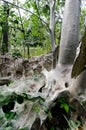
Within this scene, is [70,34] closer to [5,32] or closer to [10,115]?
[10,115]

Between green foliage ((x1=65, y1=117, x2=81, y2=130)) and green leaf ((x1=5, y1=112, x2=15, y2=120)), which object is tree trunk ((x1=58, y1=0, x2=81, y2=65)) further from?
green leaf ((x1=5, y1=112, x2=15, y2=120))

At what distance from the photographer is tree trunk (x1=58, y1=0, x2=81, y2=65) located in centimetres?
240

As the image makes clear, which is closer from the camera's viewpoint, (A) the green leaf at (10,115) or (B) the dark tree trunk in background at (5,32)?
(A) the green leaf at (10,115)

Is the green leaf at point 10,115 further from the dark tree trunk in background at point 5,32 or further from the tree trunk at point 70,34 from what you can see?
the dark tree trunk in background at point 5,32

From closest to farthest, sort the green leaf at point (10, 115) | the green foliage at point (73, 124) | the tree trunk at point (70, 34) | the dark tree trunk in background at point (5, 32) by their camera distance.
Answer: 1. the green leaf at point (10, 115)
2. the green foliage at point (73, 124)
3. the tree trunk at point (70, 34)
4. the dark tree trunk in background at point (5, 32)

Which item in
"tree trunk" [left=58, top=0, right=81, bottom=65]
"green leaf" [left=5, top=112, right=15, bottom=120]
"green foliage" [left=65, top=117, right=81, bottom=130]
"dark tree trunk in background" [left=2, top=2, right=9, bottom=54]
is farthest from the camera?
"dark tree trunk in background" [left=2, top=2, right=9, bottom=54]

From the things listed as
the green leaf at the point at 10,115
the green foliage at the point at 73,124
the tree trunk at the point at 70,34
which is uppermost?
the tree trunk at the point at 70,34

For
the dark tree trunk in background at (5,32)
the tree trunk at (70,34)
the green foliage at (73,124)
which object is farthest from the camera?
the dark tree trunk in background at (5,32)

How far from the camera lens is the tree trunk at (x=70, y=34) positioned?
240 cm

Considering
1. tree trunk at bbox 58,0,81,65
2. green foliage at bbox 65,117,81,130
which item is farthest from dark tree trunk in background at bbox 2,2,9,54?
green foliage at bbox 65,117,81,130

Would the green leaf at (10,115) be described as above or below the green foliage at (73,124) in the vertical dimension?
above

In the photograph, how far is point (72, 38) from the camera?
2438 mm

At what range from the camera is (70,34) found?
245 cm

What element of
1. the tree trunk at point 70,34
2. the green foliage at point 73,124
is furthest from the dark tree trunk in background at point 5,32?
the green foliage at point 73,124
